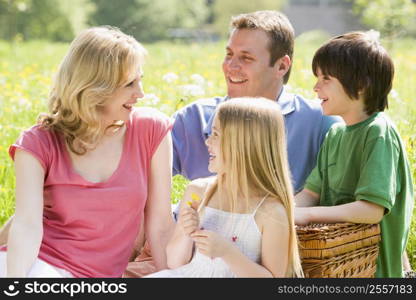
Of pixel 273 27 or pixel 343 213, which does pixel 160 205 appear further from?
pixel 273 27

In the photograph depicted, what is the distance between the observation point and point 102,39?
114 inches

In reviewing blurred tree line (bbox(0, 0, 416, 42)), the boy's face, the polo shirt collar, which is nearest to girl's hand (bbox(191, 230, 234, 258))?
the boy's face

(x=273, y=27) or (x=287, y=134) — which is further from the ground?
(x=273, y=27)

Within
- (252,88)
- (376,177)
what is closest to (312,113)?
(252,88)

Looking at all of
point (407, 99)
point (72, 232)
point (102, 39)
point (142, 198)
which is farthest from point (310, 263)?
point (407, 99)

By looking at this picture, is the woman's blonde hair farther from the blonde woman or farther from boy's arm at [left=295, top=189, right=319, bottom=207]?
boy's arm at [left=295, top=189, right=319, bottom=207]

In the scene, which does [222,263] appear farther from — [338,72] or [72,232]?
[338,72]

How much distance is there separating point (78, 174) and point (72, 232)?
8.1 inches

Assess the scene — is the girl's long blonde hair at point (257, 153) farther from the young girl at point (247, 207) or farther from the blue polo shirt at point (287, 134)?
the blue polo shirt at point (287, 134)

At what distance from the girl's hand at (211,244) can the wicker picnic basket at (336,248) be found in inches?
10.4

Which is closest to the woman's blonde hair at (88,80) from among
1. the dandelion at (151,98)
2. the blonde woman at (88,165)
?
the blonde woman at (88,165)

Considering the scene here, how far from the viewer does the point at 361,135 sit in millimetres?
3018

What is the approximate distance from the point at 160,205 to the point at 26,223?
510 mm

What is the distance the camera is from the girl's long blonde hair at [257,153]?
106 inches
